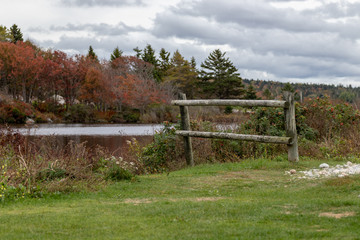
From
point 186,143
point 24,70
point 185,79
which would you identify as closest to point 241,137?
point 186,143

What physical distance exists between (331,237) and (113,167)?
5828 millimetres

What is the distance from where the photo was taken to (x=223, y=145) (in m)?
13.0

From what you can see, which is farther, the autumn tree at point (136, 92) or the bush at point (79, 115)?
the autumn tree at point (136, 92)

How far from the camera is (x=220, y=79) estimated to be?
6412cm

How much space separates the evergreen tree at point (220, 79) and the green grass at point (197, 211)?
5460 centimetres

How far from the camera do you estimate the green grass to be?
16.6 ft

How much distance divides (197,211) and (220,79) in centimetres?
5879

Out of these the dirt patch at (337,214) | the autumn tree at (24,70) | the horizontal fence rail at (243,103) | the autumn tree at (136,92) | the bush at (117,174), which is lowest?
the dirt patch at (337,214)

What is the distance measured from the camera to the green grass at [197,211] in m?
5.07

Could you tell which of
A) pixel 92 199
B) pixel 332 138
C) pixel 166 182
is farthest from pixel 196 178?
pixel 332 138

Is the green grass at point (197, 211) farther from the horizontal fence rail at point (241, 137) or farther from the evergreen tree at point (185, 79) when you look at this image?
the evergreen tree at point (185, 79)

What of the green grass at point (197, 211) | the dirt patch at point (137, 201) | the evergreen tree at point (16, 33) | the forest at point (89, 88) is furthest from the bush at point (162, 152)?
the evergreen tree at point (16, 33)

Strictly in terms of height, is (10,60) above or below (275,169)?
above

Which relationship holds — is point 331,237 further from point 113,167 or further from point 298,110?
point 298,110
